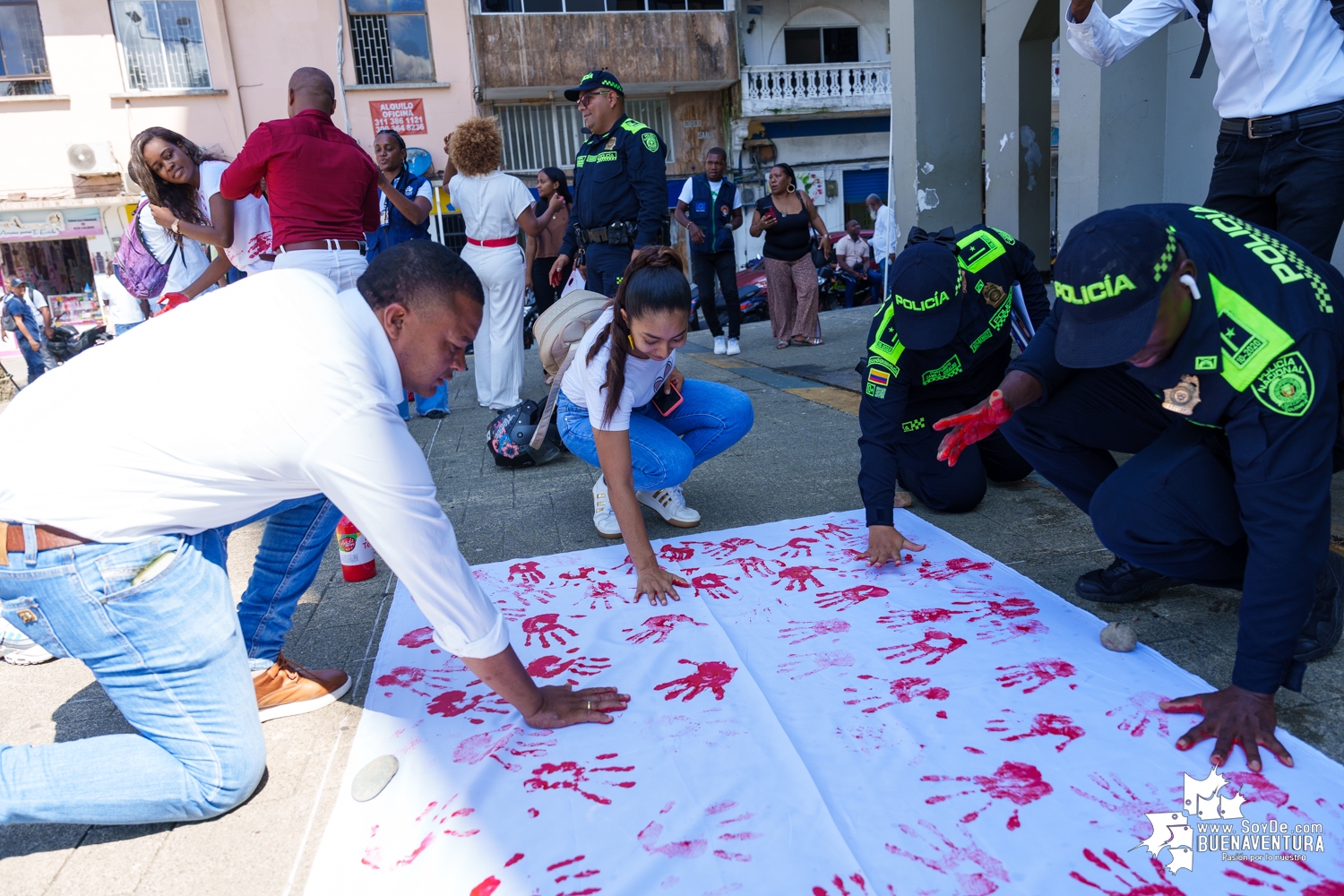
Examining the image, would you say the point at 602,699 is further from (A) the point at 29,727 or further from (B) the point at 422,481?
(A) the point at 29,727

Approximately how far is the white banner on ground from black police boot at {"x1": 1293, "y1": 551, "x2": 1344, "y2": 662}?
258 millimetres

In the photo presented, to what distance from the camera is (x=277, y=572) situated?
1812 mm

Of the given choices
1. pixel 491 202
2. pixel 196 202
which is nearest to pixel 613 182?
pixel 491 202

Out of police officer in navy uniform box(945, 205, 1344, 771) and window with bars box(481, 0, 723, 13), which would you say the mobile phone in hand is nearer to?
police officer in navy uniform box(945, 205, 1344, 771)

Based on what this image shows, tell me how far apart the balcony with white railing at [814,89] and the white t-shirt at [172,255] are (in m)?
12.8

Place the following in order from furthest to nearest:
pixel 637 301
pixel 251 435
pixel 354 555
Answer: pixel 354 555, pixel 637 301, pixel 251 435

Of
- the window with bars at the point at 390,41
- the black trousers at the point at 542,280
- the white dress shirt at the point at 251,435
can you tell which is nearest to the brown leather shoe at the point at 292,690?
the white dress shirt at the point at 251,435

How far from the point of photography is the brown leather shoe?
1.81m

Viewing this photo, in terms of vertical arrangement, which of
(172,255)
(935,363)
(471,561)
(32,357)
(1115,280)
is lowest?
(32,357)

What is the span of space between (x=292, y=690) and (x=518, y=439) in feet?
5.99

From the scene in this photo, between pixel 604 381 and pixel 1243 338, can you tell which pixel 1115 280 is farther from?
pixel 604 381

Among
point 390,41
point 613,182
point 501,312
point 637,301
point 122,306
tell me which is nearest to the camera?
point 637,301

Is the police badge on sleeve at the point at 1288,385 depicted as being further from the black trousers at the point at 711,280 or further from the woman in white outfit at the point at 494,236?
the black trousers at the point at 711,280

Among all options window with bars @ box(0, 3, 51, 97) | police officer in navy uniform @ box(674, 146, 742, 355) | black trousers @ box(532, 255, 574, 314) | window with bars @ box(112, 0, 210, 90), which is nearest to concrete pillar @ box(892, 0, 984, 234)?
police officer in navy uniform @ box(674, 146, 742, 355)
